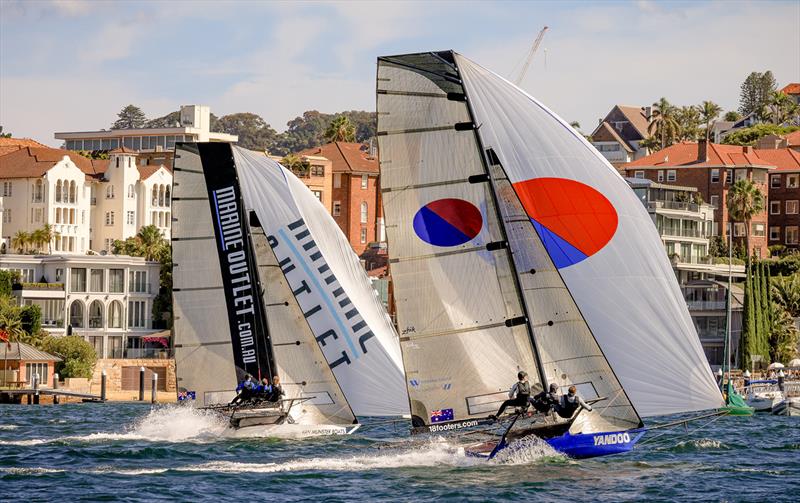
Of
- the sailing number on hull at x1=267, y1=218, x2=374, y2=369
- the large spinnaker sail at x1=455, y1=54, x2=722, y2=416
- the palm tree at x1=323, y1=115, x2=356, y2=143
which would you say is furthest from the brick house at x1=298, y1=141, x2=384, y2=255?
the large spinnaker sail at x1=455, y1=54, x2=722, y2=416

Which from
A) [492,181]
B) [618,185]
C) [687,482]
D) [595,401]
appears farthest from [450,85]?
[687,482]

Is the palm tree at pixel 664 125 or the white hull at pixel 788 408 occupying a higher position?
the palm tree at pixel 664 125

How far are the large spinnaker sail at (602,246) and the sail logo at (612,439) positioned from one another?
2.58 feet

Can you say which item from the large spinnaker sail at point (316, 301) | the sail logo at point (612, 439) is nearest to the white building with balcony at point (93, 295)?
the large spinnaker sail at point (316, 301)

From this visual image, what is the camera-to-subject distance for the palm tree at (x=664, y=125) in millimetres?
144875

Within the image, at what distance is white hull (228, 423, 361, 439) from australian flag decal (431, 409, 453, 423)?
24.6 feet

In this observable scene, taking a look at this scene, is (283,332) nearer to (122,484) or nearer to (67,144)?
(122,484)

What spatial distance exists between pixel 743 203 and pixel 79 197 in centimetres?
5111

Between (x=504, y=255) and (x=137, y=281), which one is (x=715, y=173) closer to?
(x=137, y=281)

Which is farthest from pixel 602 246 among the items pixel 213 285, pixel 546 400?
pixel 213 285

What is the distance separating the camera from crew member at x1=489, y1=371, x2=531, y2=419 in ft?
86.7

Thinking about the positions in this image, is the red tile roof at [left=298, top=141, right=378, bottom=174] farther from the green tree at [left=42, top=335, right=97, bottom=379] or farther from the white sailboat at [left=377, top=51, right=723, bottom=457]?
the white sailboat at [left=377, top=51, right=723, bottom=457]

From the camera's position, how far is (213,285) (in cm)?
3606

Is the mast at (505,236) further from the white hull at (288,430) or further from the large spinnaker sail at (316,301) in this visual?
the white hull at (288,430)
